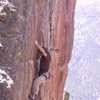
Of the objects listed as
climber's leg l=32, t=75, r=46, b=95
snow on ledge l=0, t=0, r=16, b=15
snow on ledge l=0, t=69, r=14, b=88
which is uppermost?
snow on ledge l=0, t=0, r=16, b=15

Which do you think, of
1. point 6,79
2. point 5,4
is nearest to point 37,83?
point 6,79

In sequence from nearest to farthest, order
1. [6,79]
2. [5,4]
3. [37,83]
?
1. [6,79]
2. [5,4]
3. [37,83]

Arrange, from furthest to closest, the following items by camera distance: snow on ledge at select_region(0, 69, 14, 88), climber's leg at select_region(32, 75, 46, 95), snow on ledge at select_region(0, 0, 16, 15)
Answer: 1. climber's leg at select_region(32, 75, 46, 95)
2. snow on ledge at select_region(0, 0, 16, 15)
3. snow on ledge at select_region(0, 69, 14, 88)

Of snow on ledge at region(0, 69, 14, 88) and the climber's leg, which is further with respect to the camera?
the climber's leg

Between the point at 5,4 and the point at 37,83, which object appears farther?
the point at 37,83

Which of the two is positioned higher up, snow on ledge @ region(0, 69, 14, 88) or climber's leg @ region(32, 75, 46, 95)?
snow on ledge @ region(0, 69, 14, 88)

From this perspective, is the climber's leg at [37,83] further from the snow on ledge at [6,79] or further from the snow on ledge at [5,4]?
the snow on ledge at [5,4]

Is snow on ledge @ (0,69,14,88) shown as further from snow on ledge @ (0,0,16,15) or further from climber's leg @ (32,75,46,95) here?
climber's leg @ (32,75,46,95)

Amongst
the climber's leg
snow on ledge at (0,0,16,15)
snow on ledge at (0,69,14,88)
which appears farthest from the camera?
the climber's leg

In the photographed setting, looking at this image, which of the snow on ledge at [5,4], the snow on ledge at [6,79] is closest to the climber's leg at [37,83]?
the snow on ledge at [6,79]

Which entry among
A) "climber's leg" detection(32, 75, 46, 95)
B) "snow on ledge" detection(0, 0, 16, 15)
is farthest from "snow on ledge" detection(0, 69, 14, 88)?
"climber's leg" detection(32, 75, 46, 95)

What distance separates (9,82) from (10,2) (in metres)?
2.04

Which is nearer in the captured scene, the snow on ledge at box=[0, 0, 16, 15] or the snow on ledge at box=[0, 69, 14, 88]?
the snow on ledge at box=[0, 69, 14, 88]

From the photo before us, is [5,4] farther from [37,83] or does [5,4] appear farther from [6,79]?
[37,83]
